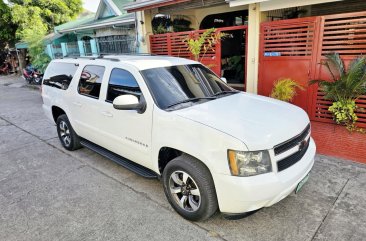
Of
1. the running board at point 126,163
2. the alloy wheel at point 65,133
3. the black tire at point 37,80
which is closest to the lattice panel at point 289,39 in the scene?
the running board at point 126,163

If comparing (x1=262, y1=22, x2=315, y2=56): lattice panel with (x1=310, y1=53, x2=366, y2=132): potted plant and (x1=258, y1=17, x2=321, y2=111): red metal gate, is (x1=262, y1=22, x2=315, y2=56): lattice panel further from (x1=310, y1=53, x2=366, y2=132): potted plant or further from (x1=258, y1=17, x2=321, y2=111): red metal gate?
(x1=310, y1=53, x2=366, y2=132): potted plant

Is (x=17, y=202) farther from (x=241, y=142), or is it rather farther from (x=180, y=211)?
(x=241, y=142)

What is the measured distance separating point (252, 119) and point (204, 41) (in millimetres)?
4998

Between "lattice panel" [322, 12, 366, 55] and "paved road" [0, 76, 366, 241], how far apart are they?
219 cm

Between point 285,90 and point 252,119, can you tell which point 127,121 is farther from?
point 285,90

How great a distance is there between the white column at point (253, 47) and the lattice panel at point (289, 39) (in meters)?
0.30

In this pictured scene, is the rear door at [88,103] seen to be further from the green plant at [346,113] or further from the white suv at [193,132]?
the green plant at [346,113]

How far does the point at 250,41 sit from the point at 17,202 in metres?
5.86

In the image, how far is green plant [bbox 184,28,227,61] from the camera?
719 cm

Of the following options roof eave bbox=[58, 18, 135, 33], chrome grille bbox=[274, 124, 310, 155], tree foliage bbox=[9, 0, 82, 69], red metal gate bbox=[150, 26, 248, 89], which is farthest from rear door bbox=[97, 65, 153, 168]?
tree foliage bbox=[9, 0, 82, 69]

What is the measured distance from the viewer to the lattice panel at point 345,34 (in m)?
4.92

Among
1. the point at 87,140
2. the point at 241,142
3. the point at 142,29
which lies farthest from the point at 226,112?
the point at 142,29

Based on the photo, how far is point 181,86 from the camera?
3.64 m

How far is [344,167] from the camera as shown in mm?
4289
